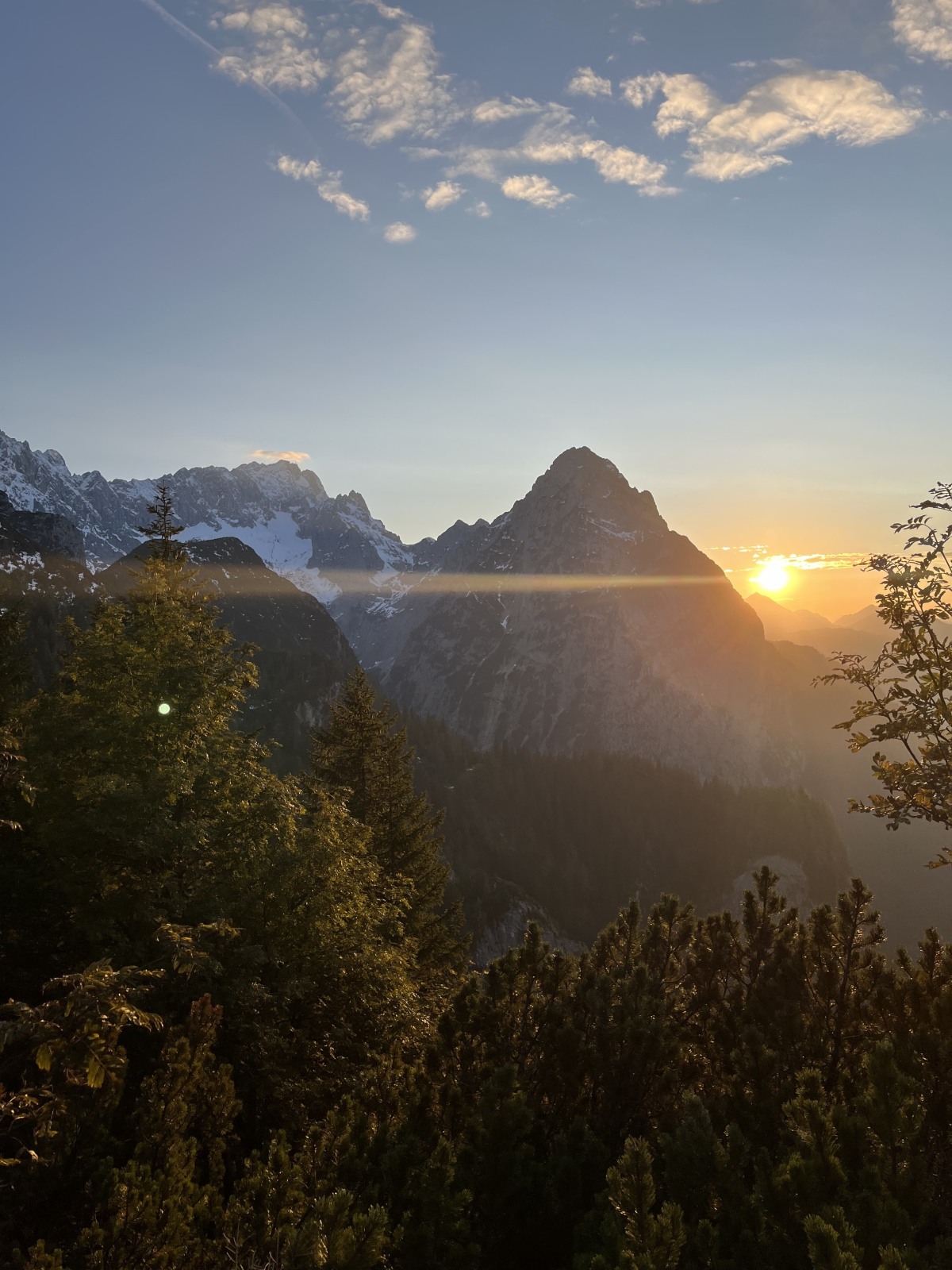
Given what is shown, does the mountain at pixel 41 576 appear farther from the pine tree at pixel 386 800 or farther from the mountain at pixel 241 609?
the pine tree at pixel 386 800

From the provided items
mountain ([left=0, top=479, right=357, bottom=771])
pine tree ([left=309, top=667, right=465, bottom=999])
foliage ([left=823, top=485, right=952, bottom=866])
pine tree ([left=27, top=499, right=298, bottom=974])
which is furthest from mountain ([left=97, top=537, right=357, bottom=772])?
foliage ([left=823, top=485, right=952, bottom=866])

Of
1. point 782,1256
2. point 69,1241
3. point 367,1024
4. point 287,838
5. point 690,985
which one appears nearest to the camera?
point 782,1256

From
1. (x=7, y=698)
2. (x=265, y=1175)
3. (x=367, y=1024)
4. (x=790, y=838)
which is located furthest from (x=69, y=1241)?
(x=790, y=838)

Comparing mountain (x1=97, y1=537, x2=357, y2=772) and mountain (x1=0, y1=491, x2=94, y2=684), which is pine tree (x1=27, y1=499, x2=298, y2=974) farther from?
mountain (x1=97, y1=537, x2=357, y2=772)

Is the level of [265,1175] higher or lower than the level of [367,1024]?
higher

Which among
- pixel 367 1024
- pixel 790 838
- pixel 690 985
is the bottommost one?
pixel 790 838

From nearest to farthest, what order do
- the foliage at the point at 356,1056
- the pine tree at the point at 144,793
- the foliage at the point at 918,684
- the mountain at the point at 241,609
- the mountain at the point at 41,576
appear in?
the foliage at the point at 356,1056 → the foliage at the point at 918,684 → the pine tree at the point at 144,793 → the mountain at the point at 41,576 → the mountain at the point at 241,609

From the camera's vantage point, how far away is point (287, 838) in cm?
1511

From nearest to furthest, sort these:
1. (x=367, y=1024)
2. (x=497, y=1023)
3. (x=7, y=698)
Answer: (x=497, y=1023), (x=367, y=1024), (x=7, y=698)

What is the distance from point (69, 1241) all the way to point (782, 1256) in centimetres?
563

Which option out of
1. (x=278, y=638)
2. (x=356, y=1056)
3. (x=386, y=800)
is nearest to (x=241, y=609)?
(x=278, y=638)

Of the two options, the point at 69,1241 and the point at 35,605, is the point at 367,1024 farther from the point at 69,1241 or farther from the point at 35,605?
the point at 35,605

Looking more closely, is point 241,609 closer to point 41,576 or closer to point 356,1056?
point 41,576

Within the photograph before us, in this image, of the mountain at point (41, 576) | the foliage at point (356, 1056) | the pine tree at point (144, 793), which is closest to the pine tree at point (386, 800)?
the foliage at point (356, 1056)
